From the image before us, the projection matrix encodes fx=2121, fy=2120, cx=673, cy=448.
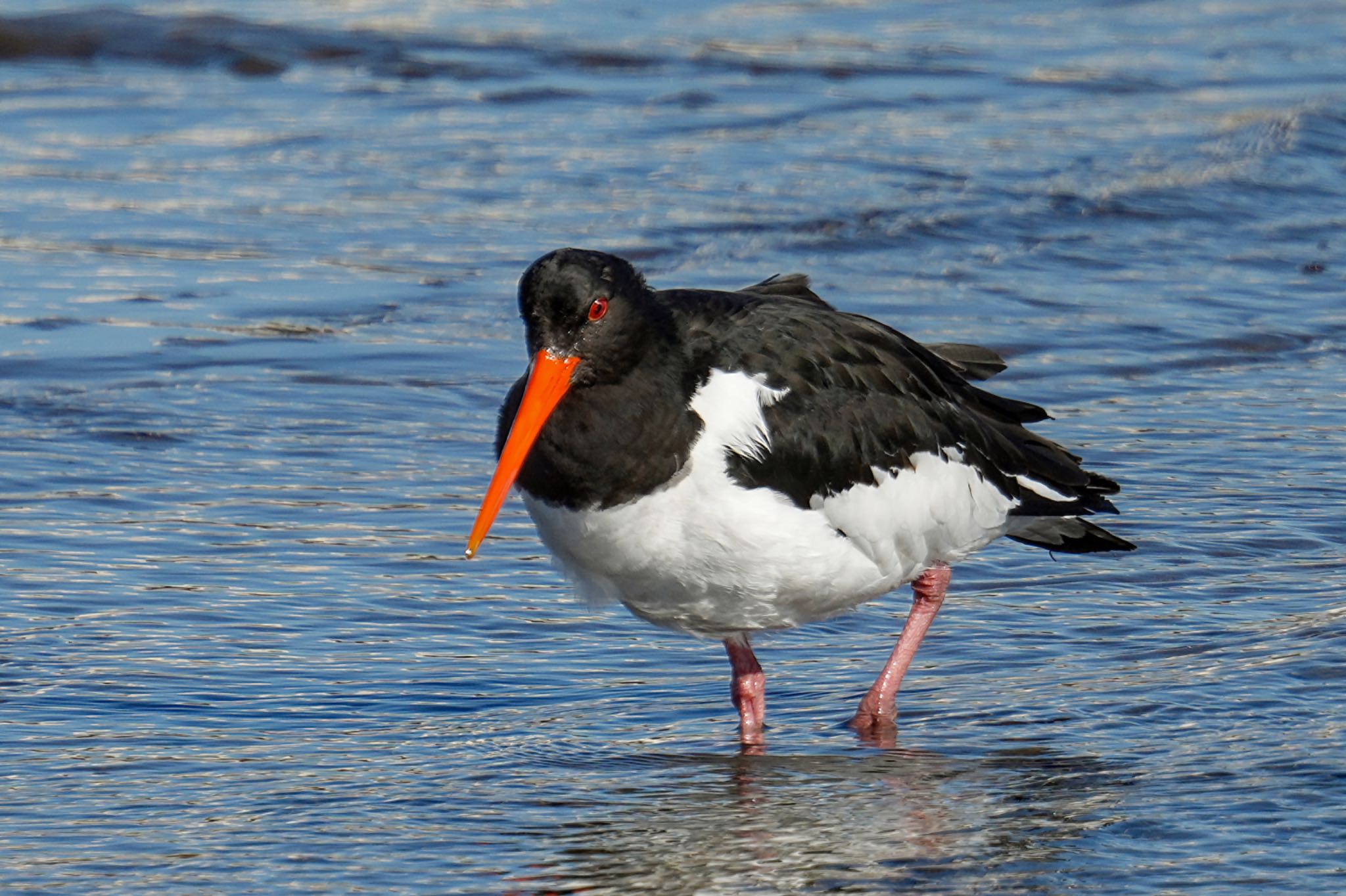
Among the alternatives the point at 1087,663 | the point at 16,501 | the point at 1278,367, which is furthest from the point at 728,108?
the point at 1087,663

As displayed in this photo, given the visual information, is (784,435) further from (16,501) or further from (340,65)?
(340,65)

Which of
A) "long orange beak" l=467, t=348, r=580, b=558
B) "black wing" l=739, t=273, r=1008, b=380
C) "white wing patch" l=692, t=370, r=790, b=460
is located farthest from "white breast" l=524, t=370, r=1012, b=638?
"black wing" l=739, t=273, r=1008, b=380

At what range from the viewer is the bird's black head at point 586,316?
486 cm

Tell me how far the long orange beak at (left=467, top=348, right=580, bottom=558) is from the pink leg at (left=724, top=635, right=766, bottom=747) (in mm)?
817

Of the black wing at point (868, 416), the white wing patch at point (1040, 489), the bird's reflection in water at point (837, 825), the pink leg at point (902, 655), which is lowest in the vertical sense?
the bird's reflection in water at point (837, 825)

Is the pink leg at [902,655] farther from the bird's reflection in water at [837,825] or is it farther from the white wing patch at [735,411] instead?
the white wing patch at [735,411]

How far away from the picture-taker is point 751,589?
Result: 4949mm

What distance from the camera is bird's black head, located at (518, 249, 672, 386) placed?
4.86 m

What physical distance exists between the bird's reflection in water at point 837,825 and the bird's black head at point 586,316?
97 cm

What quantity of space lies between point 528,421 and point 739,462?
1.62 ft

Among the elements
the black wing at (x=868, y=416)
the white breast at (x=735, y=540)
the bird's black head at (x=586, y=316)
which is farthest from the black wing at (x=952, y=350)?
the bird's black head at (x=586, y=316)

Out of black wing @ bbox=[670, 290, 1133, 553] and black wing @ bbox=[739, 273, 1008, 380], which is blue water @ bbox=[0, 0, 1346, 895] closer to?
black wing @ bbox=[670, 290, 1133, 553]

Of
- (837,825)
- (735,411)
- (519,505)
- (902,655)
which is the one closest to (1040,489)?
(902,655)

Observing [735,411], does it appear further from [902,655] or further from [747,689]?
[902,655]
